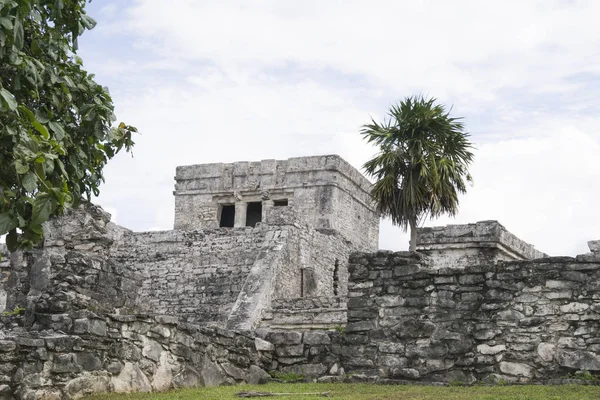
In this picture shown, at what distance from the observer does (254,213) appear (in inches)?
1157

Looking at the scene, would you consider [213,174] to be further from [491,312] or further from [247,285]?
[491,312]

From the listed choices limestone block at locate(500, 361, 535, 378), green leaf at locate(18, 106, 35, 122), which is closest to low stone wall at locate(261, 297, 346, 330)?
limestone block at locate(500, 361, 535, 378)

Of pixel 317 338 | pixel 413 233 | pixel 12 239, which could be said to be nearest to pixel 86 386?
pixel 12 239

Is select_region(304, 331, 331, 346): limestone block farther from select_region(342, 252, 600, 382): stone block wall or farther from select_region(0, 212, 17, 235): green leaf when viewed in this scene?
select_region(0, 212, 17, 235): green leaf

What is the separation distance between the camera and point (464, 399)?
8.10 metres

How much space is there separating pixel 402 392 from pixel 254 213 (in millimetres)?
20831

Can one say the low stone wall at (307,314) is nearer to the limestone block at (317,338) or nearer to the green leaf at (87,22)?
the limestone block at (317,338)

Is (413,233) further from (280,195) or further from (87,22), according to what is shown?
(87,22)

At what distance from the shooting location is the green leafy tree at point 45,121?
6023 millimetres

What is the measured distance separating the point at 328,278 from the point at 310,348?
1156 cm

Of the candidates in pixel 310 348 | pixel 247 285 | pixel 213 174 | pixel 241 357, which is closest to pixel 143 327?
pixel 241 357

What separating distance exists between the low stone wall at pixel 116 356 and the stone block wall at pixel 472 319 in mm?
1377

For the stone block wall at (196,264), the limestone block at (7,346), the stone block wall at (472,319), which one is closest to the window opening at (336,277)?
the stone block wall at (196,264)

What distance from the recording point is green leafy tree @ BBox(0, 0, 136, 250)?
19.8 ft
